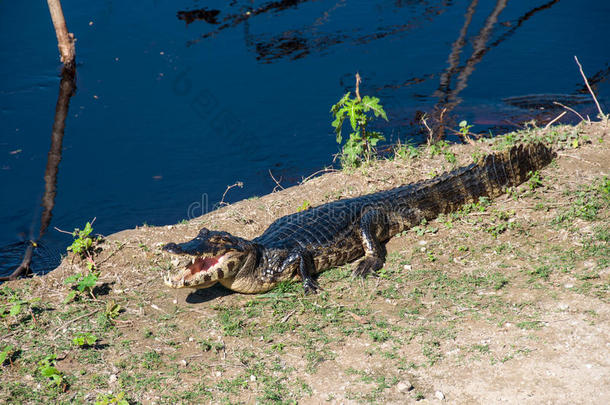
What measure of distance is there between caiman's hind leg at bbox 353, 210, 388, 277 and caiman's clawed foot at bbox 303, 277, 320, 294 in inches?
18.5

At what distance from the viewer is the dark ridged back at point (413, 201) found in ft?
20.4

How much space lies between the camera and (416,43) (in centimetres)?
1567

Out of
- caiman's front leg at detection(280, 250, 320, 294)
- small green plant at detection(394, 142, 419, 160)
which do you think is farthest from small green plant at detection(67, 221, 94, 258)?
small green plant at detection(394, 142, 419, 160)

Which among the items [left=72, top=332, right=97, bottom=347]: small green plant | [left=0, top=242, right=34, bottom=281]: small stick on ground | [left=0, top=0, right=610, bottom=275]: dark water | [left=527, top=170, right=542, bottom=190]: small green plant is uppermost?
[left=0, top=0, right=610, bottom=275]: dark water

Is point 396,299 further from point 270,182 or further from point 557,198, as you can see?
point 270,182

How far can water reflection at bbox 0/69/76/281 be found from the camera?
26.0 ft

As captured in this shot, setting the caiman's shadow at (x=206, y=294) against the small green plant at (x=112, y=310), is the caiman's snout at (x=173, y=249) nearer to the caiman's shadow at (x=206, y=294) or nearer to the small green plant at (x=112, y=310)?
the caiman's shadow at (x=206, y=294)

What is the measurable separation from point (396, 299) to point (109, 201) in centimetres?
640

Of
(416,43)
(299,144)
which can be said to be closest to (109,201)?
(299,144)

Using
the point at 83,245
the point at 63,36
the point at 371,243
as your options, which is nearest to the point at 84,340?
the point at 83,245

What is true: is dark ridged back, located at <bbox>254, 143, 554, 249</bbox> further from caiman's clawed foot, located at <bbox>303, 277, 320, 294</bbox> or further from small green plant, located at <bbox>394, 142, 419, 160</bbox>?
small green plant, located at <bbox>394, 142, 419, 160</bbox>

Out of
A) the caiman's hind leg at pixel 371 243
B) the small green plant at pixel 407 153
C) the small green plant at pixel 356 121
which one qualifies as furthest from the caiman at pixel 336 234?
the small green plant at pixel 356 121

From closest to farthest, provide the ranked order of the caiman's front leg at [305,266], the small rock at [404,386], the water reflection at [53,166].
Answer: the small rock at [404,386] < the caiman's front leg at [305,266] < the water reflection at [53,166]

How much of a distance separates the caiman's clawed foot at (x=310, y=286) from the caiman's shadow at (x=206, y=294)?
2.55 ft
